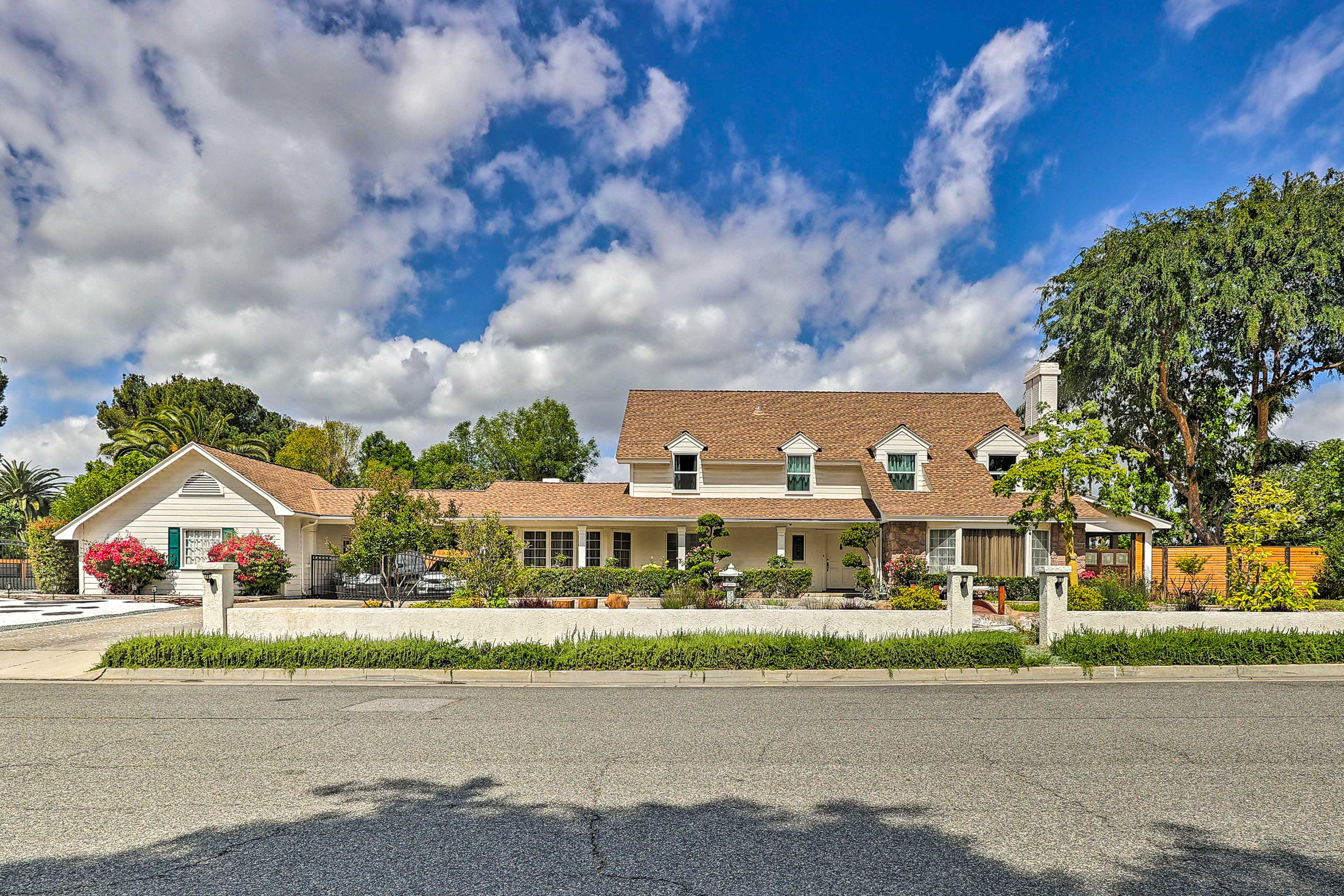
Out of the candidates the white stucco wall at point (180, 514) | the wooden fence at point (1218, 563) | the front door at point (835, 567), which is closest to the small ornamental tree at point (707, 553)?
the front door at point (835, 567)

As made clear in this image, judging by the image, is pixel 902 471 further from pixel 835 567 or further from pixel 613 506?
pixel 613 506

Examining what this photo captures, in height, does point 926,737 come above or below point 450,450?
below

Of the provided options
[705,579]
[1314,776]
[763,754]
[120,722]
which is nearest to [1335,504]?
[705,579]

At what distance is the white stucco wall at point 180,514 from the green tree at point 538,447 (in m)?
30.6

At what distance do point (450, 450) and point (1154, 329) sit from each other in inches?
1897

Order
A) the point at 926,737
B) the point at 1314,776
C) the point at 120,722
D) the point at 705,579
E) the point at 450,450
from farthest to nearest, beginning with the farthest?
1. the point at 450,450
2. the point at 705,579
3. the point at 120,722
4. the point at 926,737
5. the point at 1314,776

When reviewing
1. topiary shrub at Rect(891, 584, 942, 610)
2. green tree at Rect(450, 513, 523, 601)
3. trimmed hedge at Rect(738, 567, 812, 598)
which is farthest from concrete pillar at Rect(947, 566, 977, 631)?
trimmed hedge at Rect(738, 567, 812, 598)

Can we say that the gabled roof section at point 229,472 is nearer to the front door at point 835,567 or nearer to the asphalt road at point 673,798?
the asphalt road at point 673,798

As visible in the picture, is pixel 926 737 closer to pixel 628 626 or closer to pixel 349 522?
pixel 628 626

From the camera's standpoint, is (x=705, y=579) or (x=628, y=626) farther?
(x=705, y=579)

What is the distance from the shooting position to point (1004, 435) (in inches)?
1138

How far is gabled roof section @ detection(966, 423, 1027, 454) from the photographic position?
1133 inches

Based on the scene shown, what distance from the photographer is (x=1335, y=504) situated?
86.8 feet

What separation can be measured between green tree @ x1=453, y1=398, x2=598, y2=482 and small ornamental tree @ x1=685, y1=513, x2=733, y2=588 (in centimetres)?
3092
